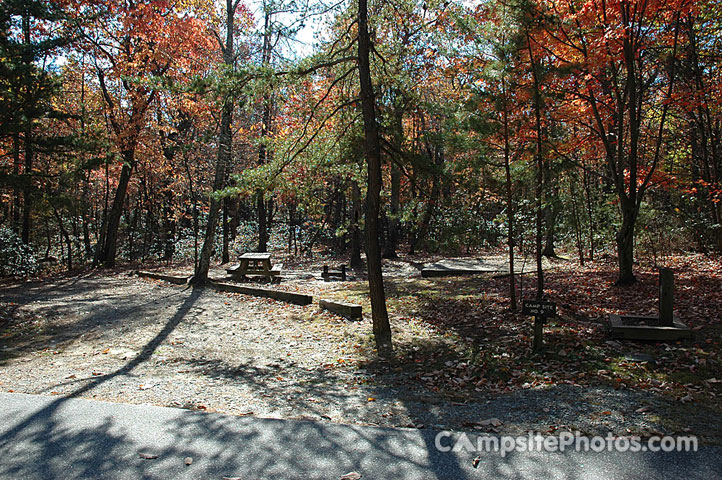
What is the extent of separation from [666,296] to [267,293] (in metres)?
8.85

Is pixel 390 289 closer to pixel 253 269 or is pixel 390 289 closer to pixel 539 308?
pixel 253 269

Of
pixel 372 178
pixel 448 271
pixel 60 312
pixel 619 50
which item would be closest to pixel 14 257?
pixel 60 312

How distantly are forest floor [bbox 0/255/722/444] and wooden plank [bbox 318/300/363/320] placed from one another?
0.24 metres

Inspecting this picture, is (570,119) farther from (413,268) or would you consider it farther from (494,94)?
(413,268)

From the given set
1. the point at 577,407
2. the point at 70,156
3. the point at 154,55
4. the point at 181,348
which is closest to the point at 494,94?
the point at 577,407

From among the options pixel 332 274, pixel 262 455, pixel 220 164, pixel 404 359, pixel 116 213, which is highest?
pixel 220 164

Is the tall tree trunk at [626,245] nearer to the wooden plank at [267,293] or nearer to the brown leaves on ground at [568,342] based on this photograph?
the brown leaves on ground at [568,342]

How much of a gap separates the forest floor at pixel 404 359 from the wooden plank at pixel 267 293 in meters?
0.43

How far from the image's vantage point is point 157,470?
3178mm

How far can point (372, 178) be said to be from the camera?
24.9 feet

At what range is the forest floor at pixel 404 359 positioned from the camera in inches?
176

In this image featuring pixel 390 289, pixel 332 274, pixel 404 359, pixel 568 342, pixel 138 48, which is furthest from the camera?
pixel 138 48

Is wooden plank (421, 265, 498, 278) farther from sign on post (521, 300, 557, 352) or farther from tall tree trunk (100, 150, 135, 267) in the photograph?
tall tree trunk (100, 150, 135, 267)

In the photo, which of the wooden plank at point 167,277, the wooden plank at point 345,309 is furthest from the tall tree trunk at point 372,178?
the wooden plank at point 167,277
